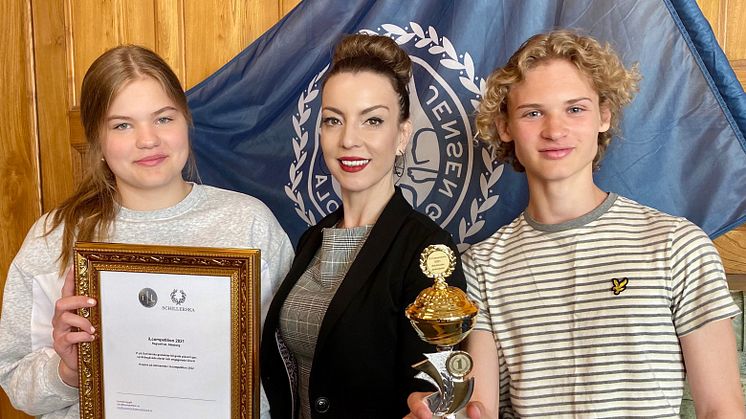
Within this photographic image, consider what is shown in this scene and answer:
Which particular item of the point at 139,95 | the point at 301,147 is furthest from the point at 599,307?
the point at 139,95

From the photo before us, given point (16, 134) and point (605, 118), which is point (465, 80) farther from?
point (16, 134)

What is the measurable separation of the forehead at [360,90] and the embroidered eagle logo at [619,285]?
0.52 meters

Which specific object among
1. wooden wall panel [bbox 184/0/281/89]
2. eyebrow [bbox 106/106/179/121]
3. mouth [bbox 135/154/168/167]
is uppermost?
wooden wall panel [bbox 184/0/281/89]

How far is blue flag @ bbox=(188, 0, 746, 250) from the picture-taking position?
1495 millimetres

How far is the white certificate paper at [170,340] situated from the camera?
1.29m

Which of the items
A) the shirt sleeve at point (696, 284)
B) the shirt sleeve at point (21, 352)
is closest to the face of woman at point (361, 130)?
the shirt sleeve at point (696, 284)

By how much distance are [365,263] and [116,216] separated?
1.84 ft

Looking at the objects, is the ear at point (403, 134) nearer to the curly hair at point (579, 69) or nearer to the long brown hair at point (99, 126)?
the curly hair at point (579, 69)

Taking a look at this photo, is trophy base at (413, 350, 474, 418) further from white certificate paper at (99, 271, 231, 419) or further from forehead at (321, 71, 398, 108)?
forehead at (321, 71, 398, 108)

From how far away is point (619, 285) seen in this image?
128 cm

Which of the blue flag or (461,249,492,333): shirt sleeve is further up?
the blue flag

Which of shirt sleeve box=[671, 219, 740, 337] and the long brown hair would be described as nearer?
shirt sleeve box=[671, 219, 740, 337]

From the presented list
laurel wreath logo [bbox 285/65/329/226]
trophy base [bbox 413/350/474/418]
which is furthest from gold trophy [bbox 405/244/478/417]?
laurel wreath logo [bbox 285/65/329/226]

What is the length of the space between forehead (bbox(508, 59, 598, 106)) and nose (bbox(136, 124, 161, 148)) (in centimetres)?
70
